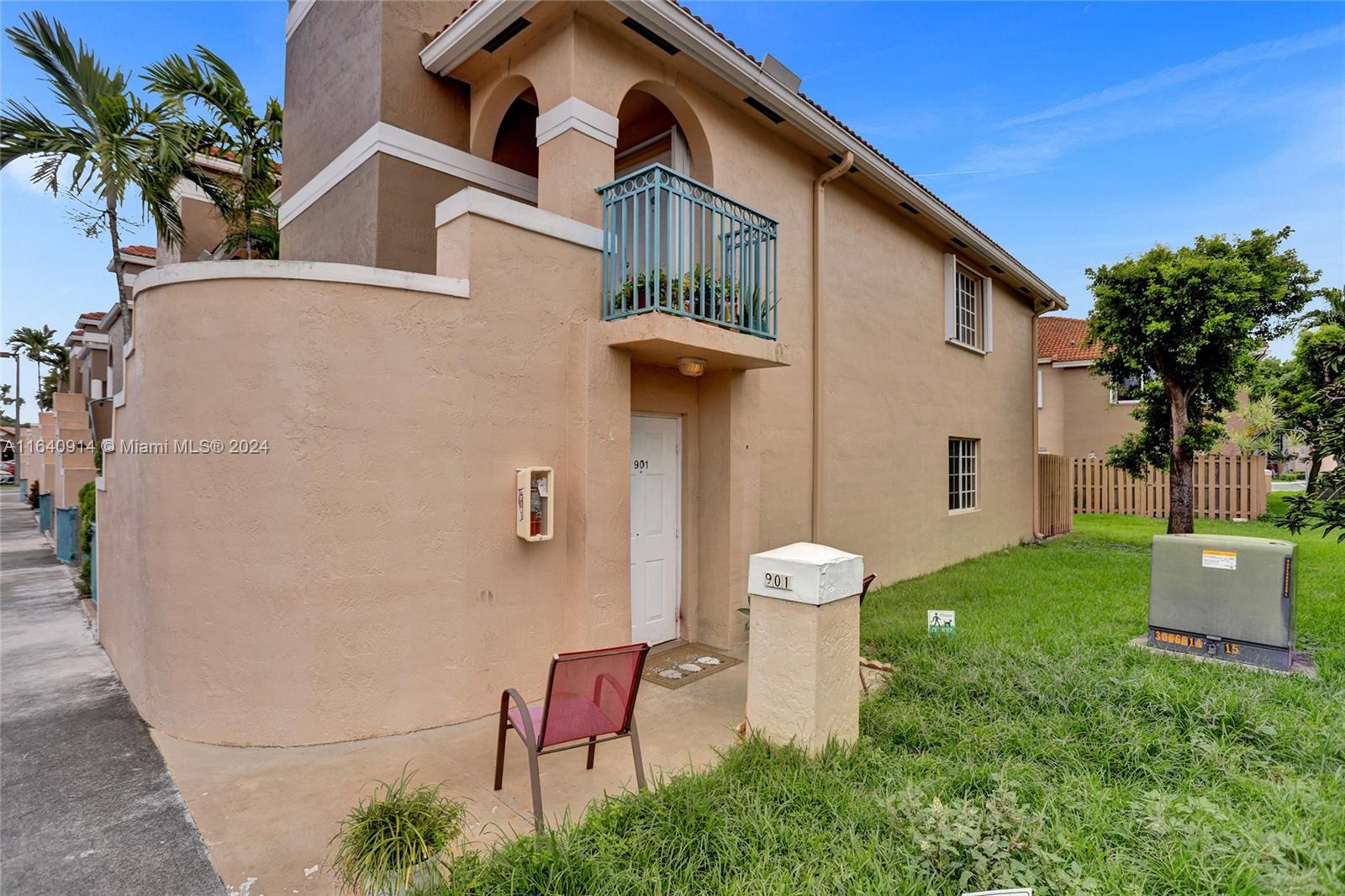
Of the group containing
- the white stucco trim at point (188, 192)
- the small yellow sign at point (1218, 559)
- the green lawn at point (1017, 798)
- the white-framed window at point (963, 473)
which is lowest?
the green lawn at point (1017, 798)

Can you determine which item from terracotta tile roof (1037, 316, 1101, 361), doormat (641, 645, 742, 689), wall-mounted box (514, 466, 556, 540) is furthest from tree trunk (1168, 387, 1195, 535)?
wall-mounted box (514, 466, 556, 540)

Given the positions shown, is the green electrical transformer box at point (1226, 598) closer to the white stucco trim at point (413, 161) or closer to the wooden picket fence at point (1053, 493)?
the white stucco trim at point (413, 161)

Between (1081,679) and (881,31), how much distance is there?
8.79 meters

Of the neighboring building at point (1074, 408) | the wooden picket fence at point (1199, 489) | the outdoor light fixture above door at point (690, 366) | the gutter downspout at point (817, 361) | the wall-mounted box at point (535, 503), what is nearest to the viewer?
the wall-mounted box at point (535, 503)

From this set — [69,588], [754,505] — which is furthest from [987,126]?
[69,588]

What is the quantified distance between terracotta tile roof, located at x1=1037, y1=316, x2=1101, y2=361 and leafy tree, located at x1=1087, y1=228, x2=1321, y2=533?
30.1ft

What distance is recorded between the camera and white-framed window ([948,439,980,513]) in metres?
11.2

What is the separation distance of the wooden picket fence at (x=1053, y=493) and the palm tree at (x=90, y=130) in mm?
16580

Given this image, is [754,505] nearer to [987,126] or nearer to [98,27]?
[987,126]

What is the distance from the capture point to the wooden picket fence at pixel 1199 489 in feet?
53.7

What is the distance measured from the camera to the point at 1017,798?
3.18 m

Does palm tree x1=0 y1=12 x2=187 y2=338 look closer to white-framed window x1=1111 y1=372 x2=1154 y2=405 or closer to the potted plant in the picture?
the potted plant

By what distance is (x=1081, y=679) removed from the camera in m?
4.60

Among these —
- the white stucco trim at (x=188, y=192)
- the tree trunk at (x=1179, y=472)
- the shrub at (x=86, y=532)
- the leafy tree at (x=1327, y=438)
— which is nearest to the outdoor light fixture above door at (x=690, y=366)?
the leafy tree at (x=1327, y=438)
